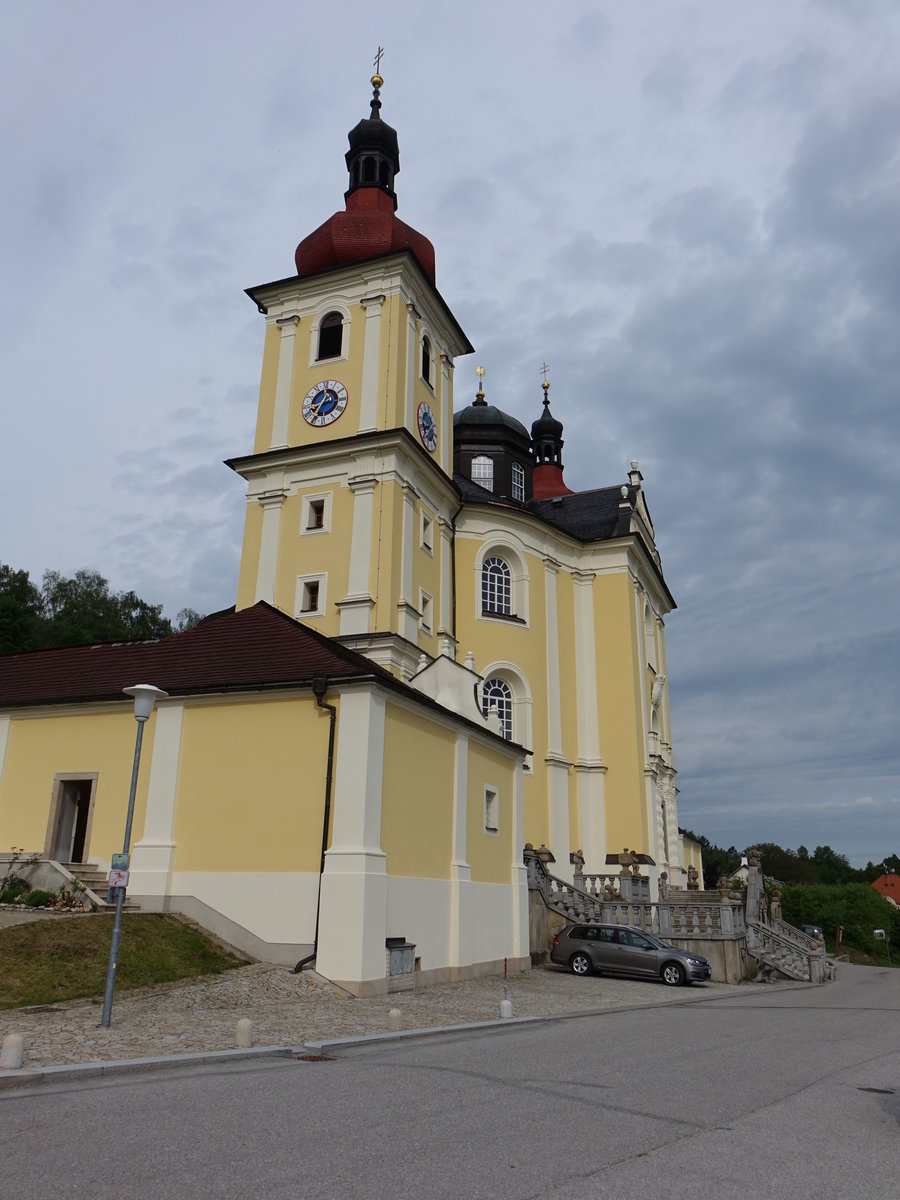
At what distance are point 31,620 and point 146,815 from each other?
128 ft

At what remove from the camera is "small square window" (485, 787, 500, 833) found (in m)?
21.2

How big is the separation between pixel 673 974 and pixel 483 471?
26.8 metres

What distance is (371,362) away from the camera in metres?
30.5

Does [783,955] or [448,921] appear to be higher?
[448,921]

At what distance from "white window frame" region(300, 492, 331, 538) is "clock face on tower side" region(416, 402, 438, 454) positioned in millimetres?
4300

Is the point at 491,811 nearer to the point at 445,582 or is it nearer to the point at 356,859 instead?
the point at 356,859

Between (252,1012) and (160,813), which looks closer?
(252,1012)

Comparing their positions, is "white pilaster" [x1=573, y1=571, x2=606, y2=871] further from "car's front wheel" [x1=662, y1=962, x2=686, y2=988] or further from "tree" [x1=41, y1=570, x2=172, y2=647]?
"tree" [x1=41, y1=570, x2=172, y2=647]

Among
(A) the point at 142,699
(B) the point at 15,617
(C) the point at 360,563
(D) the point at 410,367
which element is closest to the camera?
(A) the point at 142,699

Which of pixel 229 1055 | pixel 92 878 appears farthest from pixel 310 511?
pixel 229 1055

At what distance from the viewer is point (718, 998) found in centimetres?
1855

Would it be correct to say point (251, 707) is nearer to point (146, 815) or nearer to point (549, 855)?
point (146, 815)

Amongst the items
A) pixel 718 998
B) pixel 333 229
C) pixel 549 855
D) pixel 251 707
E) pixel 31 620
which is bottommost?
pixel 718 998

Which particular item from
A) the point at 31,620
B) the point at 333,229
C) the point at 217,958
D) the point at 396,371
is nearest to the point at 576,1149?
the point at 217,958
